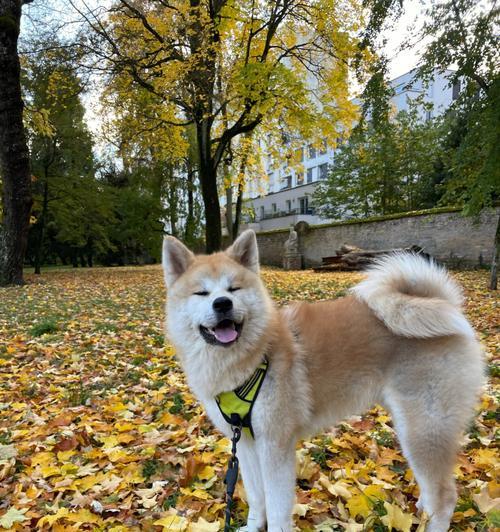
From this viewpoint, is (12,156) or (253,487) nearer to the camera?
(253,487)

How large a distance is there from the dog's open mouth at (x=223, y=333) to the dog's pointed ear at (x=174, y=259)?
0.47 metres

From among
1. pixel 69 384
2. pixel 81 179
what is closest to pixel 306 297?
pixel 69 384

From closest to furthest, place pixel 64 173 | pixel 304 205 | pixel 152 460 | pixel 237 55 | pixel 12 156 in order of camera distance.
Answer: pixel 152 460 → pixel 12 156 → pixel 237 55 → pixel 64 173 → pixel 304 205

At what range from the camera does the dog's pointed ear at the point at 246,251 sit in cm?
247

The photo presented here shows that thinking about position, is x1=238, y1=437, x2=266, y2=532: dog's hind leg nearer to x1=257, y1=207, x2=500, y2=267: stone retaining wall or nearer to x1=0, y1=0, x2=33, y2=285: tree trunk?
x1=257, y1=207, x2=500, y2=267: stone retaining wall

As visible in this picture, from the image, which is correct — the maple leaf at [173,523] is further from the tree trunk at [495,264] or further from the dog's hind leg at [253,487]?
the tree trunk at [495,264]

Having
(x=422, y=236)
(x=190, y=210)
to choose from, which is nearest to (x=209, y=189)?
(x=190, y=210)

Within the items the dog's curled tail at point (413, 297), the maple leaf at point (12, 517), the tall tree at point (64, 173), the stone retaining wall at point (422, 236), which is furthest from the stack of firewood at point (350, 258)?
the maple leaf at point (12, 517)

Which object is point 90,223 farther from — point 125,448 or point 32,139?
point 125,448

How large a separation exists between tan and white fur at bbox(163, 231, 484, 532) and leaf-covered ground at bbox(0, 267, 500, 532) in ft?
1.01

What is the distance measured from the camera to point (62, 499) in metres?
2.50

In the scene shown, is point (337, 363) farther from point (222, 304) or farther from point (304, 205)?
point (304, 205)

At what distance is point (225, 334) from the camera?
6.82ft

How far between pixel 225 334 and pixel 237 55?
49.0ft
